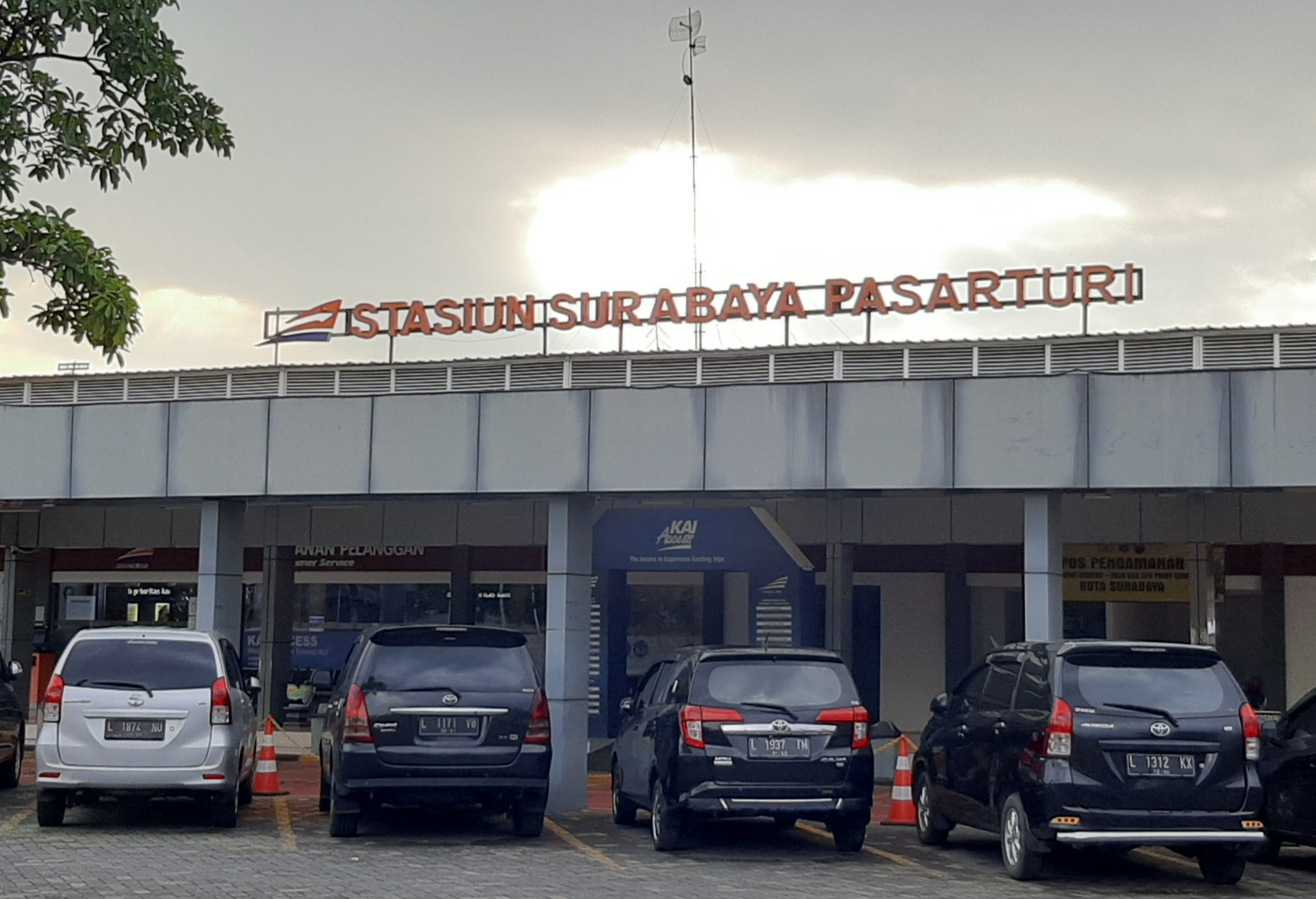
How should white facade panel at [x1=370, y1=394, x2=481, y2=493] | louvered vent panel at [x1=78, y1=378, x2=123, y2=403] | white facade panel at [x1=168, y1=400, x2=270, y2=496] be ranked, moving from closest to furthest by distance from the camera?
white facade panel at [x1=370, y1=394, x2=481, y2=493] → white facade panel at [x1=168, y1=400, x2=270, y2=496] → louvered vent panel at [x1=78, y1=378, x2=123, y2=403]

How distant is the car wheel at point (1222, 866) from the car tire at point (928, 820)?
2732 mm

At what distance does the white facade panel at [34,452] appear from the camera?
70.9 feet

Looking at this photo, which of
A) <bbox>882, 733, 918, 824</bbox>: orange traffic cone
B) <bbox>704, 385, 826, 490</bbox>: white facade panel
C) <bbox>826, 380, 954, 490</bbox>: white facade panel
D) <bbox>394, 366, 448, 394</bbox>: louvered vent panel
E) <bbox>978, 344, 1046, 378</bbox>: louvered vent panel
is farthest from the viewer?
<bbox>394, 366, 448, 394</bbox>: louvered vent panel

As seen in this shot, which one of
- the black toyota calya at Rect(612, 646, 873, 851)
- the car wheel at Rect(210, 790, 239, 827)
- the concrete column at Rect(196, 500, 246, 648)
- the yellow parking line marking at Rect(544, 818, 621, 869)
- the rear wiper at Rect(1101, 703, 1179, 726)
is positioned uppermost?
the concrete column at Rect(196, 500, 246, 648)

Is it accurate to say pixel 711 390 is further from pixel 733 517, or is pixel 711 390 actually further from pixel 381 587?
pixel 381 587

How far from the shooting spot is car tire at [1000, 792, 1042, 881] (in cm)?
1245

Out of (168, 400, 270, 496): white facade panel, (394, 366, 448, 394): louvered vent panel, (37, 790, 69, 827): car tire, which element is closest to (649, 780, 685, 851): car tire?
(37, 790, 69, 827): car tire

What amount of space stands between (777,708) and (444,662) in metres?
3.02

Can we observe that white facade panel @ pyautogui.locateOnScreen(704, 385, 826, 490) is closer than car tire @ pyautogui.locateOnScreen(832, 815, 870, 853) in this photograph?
No

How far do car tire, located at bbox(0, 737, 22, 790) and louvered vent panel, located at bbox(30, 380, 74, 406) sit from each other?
10.8 m

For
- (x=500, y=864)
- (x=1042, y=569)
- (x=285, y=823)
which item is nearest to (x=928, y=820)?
(x=1042, y=569)

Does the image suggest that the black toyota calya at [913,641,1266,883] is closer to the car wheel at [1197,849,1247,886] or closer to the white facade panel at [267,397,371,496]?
the car wheel at [1197,849,1247,886]

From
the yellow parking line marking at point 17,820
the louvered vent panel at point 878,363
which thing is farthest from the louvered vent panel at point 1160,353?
the yellow parking line marking at point 17,820

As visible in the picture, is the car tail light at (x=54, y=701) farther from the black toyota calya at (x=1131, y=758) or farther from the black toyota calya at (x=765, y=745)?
the black toyota calya at (x=1131, y=758)
